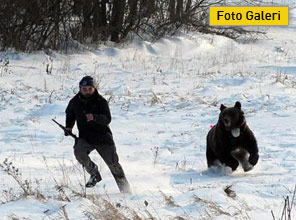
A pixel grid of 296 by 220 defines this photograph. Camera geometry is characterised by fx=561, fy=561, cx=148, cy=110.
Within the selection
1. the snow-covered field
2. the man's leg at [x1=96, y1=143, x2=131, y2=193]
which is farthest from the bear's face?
the man's leg at [x1=96, y1=143, x2=131, y2=193]

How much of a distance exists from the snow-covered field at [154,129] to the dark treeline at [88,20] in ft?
2.94

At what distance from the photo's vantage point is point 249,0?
2508 cm

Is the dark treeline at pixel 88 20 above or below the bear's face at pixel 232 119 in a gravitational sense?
above

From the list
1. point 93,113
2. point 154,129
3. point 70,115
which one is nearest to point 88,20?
point 154,129

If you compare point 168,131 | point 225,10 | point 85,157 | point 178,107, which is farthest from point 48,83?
point 225,10

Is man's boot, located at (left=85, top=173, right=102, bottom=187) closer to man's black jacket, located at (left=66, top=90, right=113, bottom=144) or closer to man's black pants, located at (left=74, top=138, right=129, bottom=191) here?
man's black pants, located at (left=74, top=138, right=129, bottom=191)

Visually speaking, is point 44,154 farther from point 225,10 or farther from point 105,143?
point 225,10

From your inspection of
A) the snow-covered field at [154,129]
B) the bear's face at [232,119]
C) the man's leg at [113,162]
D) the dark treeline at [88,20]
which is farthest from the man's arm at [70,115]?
the dark treeline at [88,20]

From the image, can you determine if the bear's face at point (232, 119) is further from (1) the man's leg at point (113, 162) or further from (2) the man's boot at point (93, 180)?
(2) the man's boot at point (93, 180)

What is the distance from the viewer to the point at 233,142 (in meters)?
7.27

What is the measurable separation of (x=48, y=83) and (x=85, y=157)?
8.12 meters

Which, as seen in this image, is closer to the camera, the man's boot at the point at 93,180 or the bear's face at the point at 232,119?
the man's boot at the point at 93,180

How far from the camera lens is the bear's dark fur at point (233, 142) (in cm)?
713

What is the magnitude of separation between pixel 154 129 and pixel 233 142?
10.5 feet
